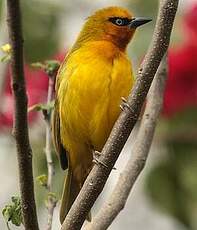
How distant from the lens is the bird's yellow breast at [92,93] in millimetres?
3477

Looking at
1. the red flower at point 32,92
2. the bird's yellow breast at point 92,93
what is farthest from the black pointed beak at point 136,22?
the red flower at point 32,92

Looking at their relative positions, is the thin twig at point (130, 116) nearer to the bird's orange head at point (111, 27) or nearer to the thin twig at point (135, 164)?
the thin twig at point (135, 164)

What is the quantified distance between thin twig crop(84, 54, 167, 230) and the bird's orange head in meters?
0.60

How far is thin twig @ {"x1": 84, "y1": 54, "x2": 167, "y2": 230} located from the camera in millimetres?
2863

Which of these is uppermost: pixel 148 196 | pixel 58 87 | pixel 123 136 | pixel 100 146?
pixel 123 136

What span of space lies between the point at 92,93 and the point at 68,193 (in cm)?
45

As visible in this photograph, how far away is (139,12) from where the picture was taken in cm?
433

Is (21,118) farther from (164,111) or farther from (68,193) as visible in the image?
(164,111)

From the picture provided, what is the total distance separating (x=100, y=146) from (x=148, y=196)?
0.61 m

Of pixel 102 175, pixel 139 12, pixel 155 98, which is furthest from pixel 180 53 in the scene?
pixel 102 175

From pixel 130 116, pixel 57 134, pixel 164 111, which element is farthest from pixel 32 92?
pixel 130 116

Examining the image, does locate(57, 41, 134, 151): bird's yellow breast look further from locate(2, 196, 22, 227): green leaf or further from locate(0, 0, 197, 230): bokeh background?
locate(2, 196, 22, 227): green leaf

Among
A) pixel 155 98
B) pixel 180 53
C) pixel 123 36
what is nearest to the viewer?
pixel 155 98

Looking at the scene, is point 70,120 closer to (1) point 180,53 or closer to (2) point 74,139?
(2) point 74,139
